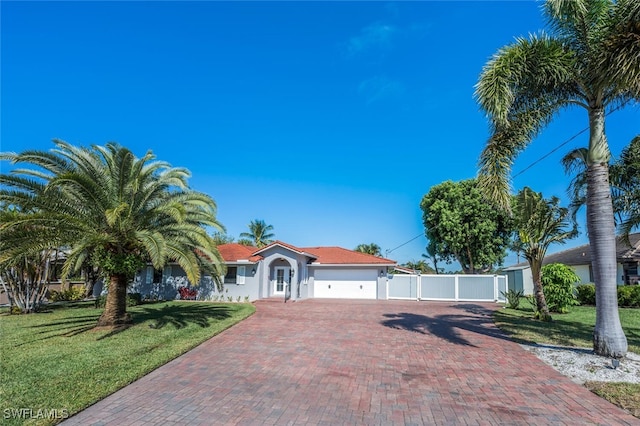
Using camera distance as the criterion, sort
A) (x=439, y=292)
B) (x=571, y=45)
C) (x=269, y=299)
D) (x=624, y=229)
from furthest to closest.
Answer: (x=439, y=292) → (x=269, y=299) → (x=624, y=229) → (x=571, y=45)

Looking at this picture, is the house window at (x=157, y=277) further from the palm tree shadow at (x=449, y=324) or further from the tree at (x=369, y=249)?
the tree at (x=369, y=249)

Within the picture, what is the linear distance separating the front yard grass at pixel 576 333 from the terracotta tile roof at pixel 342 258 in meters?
9.13

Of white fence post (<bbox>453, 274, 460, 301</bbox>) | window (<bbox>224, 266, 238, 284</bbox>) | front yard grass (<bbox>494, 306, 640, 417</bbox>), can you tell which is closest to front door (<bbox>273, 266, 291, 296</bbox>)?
window (<bbox>224, 266, 238, 284</bbox>)

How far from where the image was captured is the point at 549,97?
32.0 feet

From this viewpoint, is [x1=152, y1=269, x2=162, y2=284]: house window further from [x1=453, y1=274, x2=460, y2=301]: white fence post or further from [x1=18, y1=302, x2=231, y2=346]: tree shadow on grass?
[x1=453, y1=274, x2=460, y2=301]: white fence post

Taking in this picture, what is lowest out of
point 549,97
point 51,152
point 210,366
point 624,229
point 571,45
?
point 210,366

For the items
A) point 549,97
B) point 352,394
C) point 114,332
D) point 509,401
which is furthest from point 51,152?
point 549,97

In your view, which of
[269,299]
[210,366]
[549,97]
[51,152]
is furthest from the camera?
[269,299]

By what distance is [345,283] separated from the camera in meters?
25.6

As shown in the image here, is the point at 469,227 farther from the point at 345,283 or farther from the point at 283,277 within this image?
the point at 283,277

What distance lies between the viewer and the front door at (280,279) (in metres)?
24.3

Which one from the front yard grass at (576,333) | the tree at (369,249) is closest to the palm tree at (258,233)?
the tree at (369,249)

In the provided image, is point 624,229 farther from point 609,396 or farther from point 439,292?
point 439,292

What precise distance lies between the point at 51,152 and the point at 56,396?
811cm
